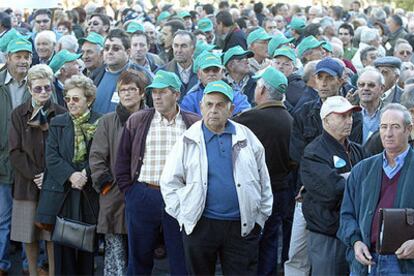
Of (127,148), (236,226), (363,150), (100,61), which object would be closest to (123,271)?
(127,148)

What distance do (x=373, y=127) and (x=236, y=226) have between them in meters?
1.95

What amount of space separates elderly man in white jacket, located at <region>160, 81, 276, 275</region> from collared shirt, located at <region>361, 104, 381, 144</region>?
137 cm

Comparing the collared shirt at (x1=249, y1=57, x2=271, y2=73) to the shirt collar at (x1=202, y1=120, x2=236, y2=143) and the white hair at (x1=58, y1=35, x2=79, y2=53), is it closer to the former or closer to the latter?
the white hair at (x1=58, y1=35, x2=79, y2=53)

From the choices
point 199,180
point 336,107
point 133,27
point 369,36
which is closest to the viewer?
point 199,180

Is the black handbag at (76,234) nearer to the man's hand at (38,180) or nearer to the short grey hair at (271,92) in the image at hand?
the man's hand at (38,180)

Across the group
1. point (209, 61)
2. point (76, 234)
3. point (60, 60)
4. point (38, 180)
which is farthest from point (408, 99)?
point (60, 60)

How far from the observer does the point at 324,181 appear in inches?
264

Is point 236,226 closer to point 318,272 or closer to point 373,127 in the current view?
point 318,272

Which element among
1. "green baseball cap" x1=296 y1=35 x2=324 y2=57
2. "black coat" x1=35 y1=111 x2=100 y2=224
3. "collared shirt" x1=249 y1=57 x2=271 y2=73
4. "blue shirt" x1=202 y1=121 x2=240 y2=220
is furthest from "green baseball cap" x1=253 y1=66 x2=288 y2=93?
"green baseball cap" x1=296 y1=35 x2=324 y2=57

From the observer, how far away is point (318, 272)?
6910 mm

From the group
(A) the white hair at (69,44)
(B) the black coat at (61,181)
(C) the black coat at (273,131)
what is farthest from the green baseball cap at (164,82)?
(A) the white hair at (69,44)

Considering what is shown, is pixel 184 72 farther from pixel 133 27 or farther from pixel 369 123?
pixel 369 123

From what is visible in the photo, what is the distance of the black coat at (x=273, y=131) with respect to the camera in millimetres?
7926

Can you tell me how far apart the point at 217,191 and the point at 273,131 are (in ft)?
4.60
